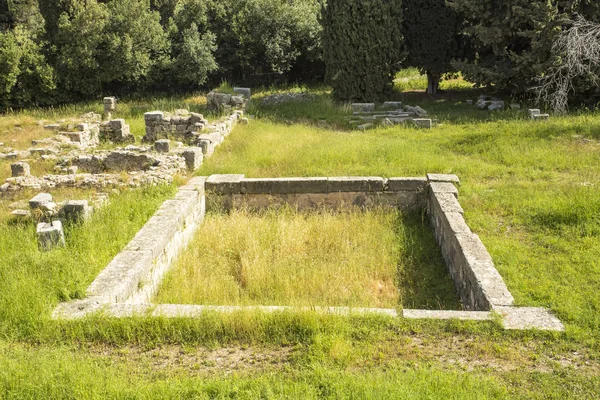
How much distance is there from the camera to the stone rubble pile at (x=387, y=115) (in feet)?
50.7

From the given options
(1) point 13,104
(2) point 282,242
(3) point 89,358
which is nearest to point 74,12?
(1) point 13,104

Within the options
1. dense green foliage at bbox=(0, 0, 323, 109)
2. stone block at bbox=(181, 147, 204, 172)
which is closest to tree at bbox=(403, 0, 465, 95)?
dense green foliage at bbox=(0, 0, 323, 109)

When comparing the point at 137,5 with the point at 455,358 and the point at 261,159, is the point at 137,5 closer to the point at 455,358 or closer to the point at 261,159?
the point at 261,159

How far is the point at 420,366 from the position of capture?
4.19 meters

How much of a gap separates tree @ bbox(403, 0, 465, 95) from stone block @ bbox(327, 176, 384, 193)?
1349cm

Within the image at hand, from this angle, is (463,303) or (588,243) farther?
(588,243)

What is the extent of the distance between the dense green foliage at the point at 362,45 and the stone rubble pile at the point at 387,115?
3.88 ft

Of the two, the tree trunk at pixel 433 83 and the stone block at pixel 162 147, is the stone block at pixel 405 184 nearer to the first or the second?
the stone block at pixel 162 147

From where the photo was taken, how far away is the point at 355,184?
8898mm

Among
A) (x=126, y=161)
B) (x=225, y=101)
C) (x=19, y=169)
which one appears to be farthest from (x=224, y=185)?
(x=225, y=101)

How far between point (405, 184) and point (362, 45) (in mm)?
11858

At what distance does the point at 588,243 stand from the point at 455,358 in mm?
3310

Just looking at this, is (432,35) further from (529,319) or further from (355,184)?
(529,319)

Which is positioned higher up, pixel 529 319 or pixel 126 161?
pixel 126 161
